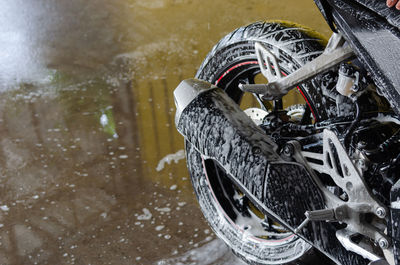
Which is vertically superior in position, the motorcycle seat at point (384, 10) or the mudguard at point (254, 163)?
the motorcycle seat at point (384, 10)

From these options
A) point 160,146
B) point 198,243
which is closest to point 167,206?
point 198,243

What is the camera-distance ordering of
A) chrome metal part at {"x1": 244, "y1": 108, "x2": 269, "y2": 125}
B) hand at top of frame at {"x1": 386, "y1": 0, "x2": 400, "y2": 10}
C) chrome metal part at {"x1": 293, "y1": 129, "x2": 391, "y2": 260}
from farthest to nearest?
chrome metal part at {"x1": 244, "y1": 108, "x2": 269, "y2": 125} < chrome metal part at {"x1": 293, "y1": 129, "x2": 391, "y2": 260} < hand at top of frame at {"x1": 386, "y1": 0, "x2": 400, "y2": 10}

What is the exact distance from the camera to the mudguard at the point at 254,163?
1.40 m

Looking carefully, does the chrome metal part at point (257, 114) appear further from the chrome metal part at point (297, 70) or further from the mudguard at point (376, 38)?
the mudguard at point (376, 38)

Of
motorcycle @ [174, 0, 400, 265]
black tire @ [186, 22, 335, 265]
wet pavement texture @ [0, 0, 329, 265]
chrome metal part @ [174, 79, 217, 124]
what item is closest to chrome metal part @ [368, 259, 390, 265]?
motorcycle @ [174, 0, 400, 265]

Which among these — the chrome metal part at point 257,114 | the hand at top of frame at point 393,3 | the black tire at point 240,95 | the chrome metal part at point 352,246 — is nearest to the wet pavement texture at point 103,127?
the black tire at point 240,95

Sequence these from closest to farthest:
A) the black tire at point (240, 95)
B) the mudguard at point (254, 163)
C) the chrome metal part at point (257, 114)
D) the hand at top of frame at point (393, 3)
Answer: the hand at top of frame at point (393, 3) < the mudguard at point (254, 163) < the black tire at point (240, 95) < the chrome metal part at point (257, 114)

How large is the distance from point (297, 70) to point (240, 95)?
0.46 metres

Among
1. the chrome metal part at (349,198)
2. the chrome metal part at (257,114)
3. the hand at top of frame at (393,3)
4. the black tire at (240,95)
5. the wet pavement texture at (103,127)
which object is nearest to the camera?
the hand at top of frame at (393,3)

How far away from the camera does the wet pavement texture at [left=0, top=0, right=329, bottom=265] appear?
6.91 ft

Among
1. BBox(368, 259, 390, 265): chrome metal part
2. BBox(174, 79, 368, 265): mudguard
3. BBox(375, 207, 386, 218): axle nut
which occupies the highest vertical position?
BBox(174, 79, 368, 265): mudguard

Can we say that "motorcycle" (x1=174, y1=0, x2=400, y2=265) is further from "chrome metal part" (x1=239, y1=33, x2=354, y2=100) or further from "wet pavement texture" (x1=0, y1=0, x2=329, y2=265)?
"wet pavement texture" (x1=0, y1=0, x2=329, y2=265)

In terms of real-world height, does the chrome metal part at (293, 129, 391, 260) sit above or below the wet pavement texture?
below

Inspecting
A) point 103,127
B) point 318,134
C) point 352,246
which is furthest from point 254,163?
point 103,127
